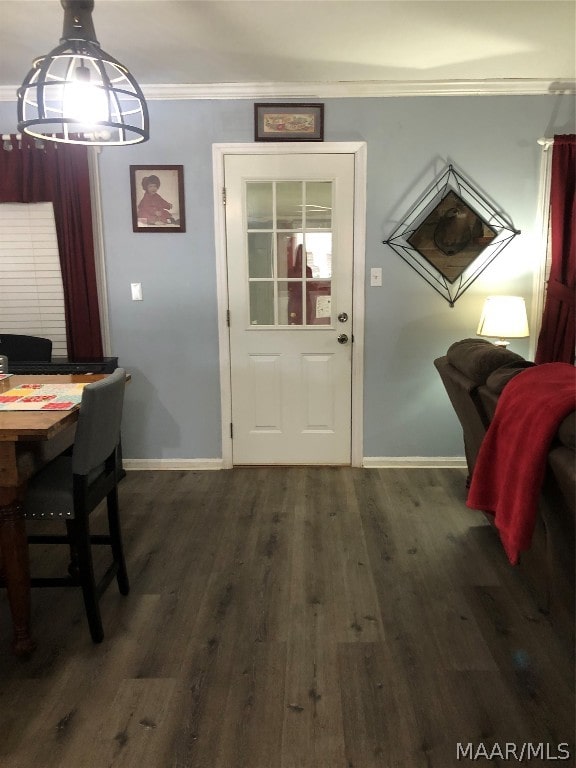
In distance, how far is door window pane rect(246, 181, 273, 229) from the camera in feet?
11.5

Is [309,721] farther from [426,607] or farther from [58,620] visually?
[58,620]

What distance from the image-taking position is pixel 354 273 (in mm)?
3578

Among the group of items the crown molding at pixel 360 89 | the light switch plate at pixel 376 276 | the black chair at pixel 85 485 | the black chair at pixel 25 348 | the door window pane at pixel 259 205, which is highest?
the crown molding at pixel 360 89

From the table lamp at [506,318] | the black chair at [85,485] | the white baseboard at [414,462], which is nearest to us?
the black chair at [85,485]

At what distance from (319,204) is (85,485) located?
235 centimetres

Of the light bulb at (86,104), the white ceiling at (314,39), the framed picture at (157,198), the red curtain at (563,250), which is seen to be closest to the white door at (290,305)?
the framed picture at (157,198)

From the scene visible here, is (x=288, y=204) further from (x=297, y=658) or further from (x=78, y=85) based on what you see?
(x=297, y=658)

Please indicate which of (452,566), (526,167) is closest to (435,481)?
(452,566)

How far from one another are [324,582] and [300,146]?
2.54 meters

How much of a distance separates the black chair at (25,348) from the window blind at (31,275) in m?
0.29

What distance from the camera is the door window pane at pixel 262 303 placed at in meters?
3.63
